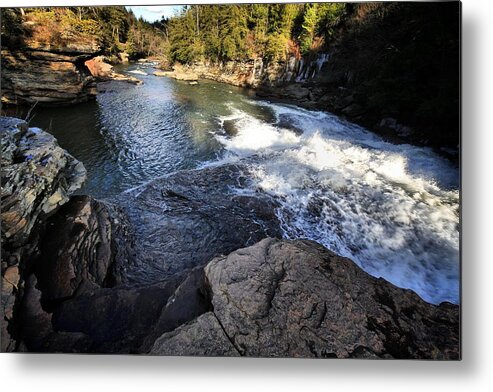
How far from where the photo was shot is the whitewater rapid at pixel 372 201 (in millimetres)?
2125

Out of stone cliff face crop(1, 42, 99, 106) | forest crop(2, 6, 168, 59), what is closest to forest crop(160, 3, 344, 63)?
forest crop(2, 6, 168, 59)

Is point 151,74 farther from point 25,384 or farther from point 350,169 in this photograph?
point 25,384

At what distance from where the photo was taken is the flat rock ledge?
1.80 metres

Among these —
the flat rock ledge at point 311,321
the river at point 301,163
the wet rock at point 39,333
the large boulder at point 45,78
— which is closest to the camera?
the flat rock ledge at point 311,321

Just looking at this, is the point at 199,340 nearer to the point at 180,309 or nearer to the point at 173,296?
the point at 180,309

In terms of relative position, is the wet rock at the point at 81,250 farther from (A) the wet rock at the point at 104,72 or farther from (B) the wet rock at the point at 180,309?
(A) the wet rock at the point at 104,72

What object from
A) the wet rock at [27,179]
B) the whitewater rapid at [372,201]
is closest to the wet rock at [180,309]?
the whitewater rapid at [372,201]

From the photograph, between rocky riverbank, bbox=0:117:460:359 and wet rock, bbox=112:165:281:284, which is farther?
wet rock, bbox=112:165:281:284

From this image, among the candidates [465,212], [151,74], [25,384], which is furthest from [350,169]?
[151,74]

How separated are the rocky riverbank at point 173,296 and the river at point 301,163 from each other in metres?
0.36

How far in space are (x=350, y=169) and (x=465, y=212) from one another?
3.45ft

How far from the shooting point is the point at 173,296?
2074 millimetres

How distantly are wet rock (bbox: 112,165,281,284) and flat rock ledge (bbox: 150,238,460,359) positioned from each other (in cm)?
66

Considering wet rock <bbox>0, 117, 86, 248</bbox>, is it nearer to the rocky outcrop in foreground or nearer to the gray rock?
the rocky outcrop in foreground
